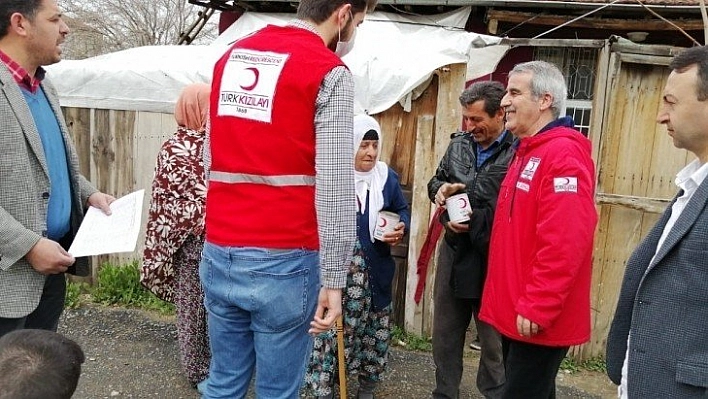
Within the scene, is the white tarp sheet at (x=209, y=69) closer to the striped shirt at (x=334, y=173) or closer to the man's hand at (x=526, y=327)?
the man's hand at (x=526, y=327)

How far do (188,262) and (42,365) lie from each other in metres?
2.03

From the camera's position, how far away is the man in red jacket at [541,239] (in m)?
2.39

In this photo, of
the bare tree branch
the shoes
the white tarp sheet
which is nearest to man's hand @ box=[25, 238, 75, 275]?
the white tarp sheet

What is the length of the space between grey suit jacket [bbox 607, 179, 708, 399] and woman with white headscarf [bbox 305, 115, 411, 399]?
1.68 metres

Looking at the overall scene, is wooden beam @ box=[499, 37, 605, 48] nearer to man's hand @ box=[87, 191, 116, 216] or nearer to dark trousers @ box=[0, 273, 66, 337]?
man's hand @ box=[87, 191, 116, 216]

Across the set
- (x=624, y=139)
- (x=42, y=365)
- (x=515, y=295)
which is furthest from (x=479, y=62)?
(x=42, y=365)

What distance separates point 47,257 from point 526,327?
6.55ft

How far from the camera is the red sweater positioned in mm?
2383

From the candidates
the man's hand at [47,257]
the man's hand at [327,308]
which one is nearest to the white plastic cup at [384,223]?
the man's hand at [327,308]

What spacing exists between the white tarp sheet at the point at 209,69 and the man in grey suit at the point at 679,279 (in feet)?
7.79

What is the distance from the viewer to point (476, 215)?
3.20 m

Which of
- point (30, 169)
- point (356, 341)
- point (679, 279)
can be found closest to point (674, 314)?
point (679, 279)

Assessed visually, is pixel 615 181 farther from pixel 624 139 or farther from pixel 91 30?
pixel 91 30

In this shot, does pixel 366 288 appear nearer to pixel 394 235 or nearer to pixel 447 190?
pixel 394 235
